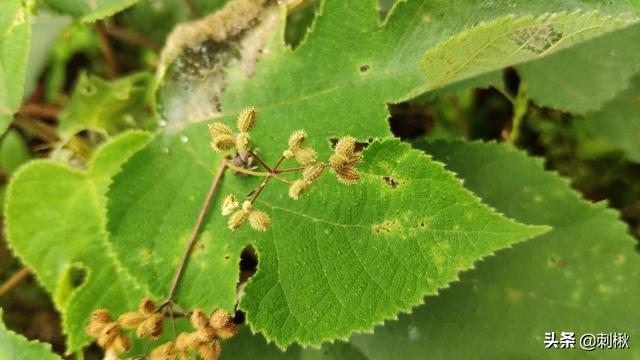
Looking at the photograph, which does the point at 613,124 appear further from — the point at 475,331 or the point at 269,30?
the point at 269,30

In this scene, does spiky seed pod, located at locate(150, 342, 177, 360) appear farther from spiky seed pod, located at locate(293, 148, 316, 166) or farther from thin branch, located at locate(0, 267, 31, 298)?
thin branch, located at locate(0, 267, 31, 298)

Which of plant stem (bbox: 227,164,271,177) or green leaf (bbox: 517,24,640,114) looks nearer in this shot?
plant stem (bbox: 227,164,271,177)

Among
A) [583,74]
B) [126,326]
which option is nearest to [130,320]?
[126,326]

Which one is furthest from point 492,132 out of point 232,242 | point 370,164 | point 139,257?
point 139,257

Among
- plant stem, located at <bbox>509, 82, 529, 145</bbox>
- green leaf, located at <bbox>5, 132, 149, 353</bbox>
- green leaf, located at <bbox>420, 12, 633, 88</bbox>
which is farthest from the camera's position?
plant stem, located at <bbox>509, 82, 529, 145</bbox>

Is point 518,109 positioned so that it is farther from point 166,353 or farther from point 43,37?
point 43,37

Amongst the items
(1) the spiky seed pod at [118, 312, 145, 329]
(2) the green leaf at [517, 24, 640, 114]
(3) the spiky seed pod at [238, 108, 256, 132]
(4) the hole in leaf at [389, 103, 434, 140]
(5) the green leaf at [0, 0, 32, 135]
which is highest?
(2) the green leaf at [517, 24, 640, 114]

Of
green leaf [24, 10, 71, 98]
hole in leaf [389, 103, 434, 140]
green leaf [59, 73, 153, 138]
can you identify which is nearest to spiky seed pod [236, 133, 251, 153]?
green leaf [59, 73, 153, 138]
